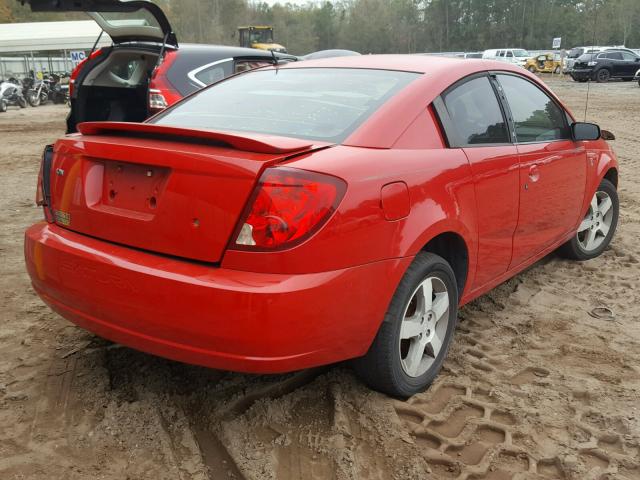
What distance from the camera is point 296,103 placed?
2904 millimetres

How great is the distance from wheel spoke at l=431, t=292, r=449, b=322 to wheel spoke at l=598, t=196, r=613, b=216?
8.37 feet

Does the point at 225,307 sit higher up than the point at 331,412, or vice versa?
the point at 225,307

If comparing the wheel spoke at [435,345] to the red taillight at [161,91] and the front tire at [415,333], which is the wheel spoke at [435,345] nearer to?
the front tire at [415,333]

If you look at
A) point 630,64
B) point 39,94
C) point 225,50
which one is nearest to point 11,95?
point 39,94

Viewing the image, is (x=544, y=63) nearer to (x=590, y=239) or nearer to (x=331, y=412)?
(x=590, y=239)

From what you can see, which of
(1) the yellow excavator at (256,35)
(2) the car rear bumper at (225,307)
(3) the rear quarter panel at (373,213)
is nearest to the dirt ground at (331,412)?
(2) the car rear bumper at (225,307)

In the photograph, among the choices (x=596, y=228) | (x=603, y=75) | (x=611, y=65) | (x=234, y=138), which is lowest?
(x=596, y=228)

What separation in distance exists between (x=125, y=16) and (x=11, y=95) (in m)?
19.2

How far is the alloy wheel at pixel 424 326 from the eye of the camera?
2.67 meters

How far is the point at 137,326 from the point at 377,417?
106 centimetres

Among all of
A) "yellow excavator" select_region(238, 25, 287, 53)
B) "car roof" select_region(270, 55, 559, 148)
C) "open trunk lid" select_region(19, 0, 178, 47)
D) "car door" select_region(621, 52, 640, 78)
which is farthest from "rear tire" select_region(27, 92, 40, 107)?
"car door" select_region(621, 52, 640, 78)

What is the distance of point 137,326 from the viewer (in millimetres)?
2250

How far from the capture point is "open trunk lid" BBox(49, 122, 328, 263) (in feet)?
7.04

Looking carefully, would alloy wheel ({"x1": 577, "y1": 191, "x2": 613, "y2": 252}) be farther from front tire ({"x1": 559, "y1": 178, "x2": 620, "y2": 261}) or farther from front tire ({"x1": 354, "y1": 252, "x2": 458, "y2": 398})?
front tire ({"x1": 354, "y1": 252, "x2": 458, "y2": 398})
